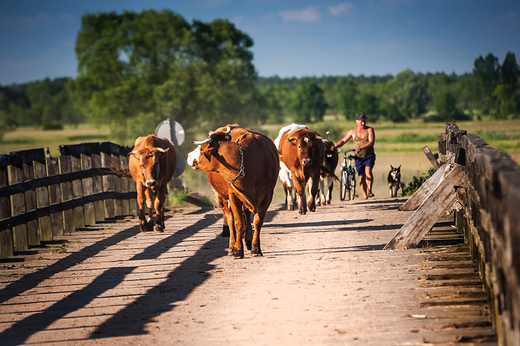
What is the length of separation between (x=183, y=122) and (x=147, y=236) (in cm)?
4331

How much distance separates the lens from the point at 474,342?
14.2ft

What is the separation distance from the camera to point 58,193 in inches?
435

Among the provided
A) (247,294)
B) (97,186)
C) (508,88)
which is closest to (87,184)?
(97,186)

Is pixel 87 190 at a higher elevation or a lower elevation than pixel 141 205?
higher

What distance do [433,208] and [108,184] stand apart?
8559 millimetres

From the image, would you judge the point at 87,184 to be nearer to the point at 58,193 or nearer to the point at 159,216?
the point at 58,193

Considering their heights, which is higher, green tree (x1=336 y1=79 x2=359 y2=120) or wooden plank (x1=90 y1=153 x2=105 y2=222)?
green tree (x1=336 y1=79 x2=359 y2=120)

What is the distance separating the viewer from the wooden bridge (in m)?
4.63

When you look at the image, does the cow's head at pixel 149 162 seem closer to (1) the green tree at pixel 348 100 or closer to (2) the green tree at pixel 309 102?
(1) the green tree at pixel 348 100

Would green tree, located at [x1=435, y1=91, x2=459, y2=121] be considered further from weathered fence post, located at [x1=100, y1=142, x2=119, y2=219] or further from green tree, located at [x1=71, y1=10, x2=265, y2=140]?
weathered fence post, located at [x1=100, y1=142, x2=119, y2=219]

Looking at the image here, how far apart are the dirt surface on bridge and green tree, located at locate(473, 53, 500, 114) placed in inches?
2274

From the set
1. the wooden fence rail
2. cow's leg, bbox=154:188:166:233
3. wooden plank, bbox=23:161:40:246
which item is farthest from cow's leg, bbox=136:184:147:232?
wooden plank, bbox=23:161:40:246

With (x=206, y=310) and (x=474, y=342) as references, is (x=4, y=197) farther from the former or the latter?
(x=474, y=342)

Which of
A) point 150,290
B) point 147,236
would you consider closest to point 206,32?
point 147,236
